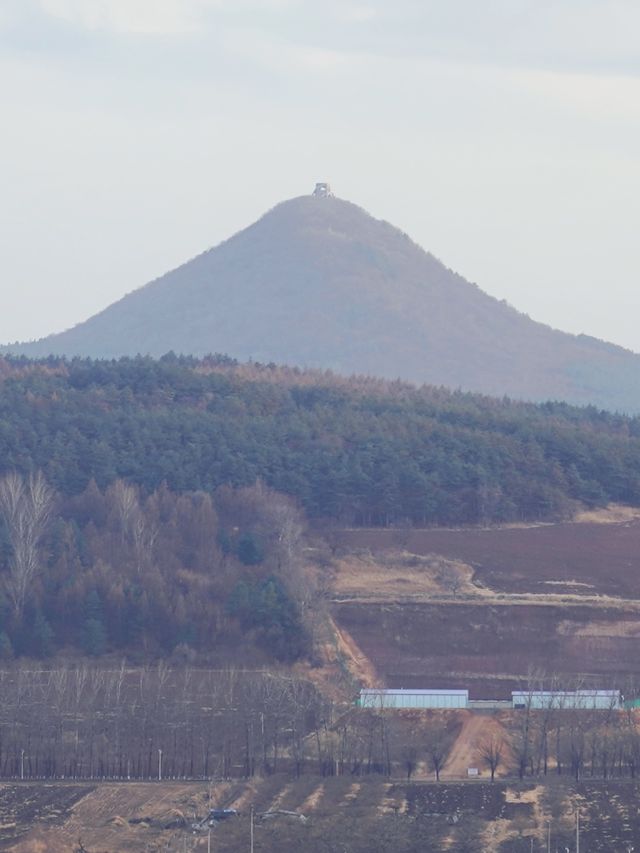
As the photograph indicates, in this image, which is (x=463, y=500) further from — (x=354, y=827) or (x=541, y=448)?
(x=354, y=827)

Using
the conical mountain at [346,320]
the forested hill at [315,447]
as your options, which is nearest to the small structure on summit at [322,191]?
the conical mountain at [346,320]

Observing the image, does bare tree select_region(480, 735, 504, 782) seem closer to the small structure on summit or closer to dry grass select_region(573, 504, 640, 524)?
dry grass select_region(573, 504, 640, 524)

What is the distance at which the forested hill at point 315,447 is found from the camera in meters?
67.4

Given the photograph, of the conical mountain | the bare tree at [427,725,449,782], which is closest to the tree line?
the bare tree at [427,725,449,782]

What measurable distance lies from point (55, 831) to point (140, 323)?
114m

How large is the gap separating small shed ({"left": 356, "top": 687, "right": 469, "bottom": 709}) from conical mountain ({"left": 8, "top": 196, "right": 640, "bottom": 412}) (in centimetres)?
8475

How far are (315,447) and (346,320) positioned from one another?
81265 mm

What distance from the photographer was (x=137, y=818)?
1631 inches

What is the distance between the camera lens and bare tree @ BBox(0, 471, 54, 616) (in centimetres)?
5916

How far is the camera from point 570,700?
52281mm

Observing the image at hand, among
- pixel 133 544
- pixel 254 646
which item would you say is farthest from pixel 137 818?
pixel 133 544

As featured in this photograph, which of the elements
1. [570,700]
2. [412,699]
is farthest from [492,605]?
[570,700]

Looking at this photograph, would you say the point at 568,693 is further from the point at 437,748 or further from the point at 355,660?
the point at 355,660

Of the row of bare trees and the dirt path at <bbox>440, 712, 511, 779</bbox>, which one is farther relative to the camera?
the dirt path at <bbox>440, 712, 511, 779</bbox>
